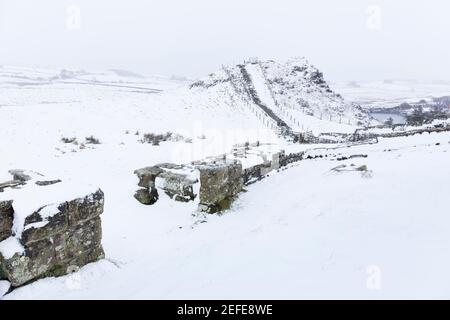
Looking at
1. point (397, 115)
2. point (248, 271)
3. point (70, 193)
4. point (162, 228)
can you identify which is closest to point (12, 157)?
point (162, 228)

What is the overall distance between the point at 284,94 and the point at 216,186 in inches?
2020

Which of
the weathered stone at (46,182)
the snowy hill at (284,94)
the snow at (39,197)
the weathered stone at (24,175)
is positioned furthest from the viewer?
the snowy hill at (284,94)

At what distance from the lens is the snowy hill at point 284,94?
147 ft

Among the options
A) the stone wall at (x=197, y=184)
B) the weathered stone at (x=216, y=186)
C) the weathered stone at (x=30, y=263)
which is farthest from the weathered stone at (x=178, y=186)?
the weathered stone at (x=30, y=263)

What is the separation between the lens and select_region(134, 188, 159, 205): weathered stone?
10.8 metres

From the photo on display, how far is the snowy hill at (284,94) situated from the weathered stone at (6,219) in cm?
3179

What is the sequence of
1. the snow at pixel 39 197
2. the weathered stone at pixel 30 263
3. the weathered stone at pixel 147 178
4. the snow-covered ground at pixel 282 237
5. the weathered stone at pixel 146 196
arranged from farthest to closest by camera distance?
1. the weathered stone at pixel 147 178
2. the weathered stone at pixel 146 196
3. the snow at pixel 39 197
4. the weathered stone at pixel 30 263
5. the snow-covered ground at pixel 282 237

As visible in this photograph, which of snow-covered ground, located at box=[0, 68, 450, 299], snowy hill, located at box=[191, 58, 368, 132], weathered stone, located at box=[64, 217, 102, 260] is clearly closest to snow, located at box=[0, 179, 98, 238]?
weathered stone, located at box=[64, 217, 102, 260]

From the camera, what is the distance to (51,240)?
604 cm

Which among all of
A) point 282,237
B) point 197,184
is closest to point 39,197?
point 282,237

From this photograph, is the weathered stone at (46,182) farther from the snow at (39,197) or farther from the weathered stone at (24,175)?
the weathered stone at (24,175)

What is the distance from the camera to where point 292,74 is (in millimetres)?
67375

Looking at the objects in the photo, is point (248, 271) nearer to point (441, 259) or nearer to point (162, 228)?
point (441, 259)
